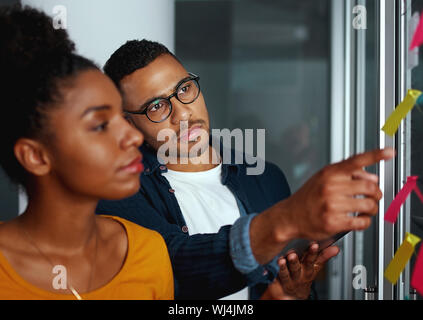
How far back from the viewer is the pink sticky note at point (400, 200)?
2.43 feet

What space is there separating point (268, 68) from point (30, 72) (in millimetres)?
3906

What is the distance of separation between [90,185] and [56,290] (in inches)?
6.2

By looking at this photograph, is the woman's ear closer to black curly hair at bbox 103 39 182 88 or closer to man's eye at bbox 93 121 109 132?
man's eye at bbox 93 121 109 132

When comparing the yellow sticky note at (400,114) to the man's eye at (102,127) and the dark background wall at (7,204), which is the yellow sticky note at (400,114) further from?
the dark background wall at (7,204)

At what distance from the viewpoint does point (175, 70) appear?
877 mm

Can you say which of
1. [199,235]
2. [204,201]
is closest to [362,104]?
[204,201]

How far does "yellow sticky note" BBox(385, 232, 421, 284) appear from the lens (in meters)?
0.67

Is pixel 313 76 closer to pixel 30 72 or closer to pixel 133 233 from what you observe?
pixel 133 233

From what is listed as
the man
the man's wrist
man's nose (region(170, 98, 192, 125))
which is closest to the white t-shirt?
the man

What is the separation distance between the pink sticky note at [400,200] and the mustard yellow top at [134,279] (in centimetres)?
37

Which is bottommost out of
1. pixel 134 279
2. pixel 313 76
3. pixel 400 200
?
pixel 134 279

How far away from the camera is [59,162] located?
61 centimetres

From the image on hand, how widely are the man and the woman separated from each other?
0.40 feet
